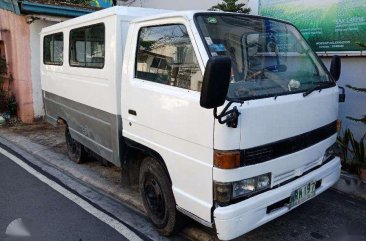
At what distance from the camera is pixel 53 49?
6.12 meters

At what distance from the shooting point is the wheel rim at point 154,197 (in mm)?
3527

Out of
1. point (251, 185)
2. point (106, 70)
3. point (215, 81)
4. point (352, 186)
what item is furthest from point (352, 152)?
point (106, 70)

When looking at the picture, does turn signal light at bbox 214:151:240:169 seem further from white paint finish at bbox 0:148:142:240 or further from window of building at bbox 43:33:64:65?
window of building at bbox 43:33:64:65

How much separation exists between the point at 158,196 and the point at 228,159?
1171 mm

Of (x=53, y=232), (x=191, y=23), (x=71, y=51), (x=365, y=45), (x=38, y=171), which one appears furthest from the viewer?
(x=38, y=171)

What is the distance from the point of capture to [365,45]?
13.8ft

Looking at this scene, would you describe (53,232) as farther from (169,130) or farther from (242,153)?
(242,153)

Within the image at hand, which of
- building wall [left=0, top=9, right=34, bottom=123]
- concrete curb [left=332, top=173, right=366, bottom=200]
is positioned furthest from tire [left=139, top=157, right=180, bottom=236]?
building wall [left=0, top=9, right=34, bottom=123]

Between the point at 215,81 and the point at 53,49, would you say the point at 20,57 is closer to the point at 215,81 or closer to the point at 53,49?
the point at 53,49

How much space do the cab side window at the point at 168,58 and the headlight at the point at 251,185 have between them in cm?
85

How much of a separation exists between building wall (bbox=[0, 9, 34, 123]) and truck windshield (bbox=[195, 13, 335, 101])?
7.37 m

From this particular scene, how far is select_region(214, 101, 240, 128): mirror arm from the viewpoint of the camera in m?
2.55

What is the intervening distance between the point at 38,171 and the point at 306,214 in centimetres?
406

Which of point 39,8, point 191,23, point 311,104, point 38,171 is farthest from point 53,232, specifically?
point 39,8
